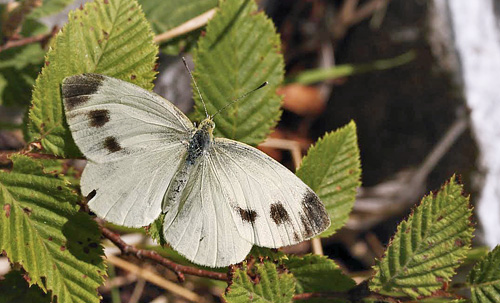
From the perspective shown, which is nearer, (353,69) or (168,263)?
(168,263)

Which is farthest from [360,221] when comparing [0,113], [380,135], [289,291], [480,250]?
[0,113]

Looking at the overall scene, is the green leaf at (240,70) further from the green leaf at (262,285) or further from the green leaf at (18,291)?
the green leaf at (18,291)

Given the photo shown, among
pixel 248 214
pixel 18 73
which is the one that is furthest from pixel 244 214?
pixel 18 73

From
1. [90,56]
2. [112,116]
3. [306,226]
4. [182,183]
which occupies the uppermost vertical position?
[90,56]

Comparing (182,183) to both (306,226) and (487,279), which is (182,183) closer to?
(306,226)

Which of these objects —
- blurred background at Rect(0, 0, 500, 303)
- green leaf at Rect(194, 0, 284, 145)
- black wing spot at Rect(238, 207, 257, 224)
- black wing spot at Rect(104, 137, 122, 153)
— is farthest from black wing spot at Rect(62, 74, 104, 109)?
blurred background at Rect(0, 0, 500, 303)

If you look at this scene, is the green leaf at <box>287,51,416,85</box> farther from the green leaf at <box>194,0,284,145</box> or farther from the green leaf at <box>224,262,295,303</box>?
the green leaf at <box>224,262,295,303</box>
